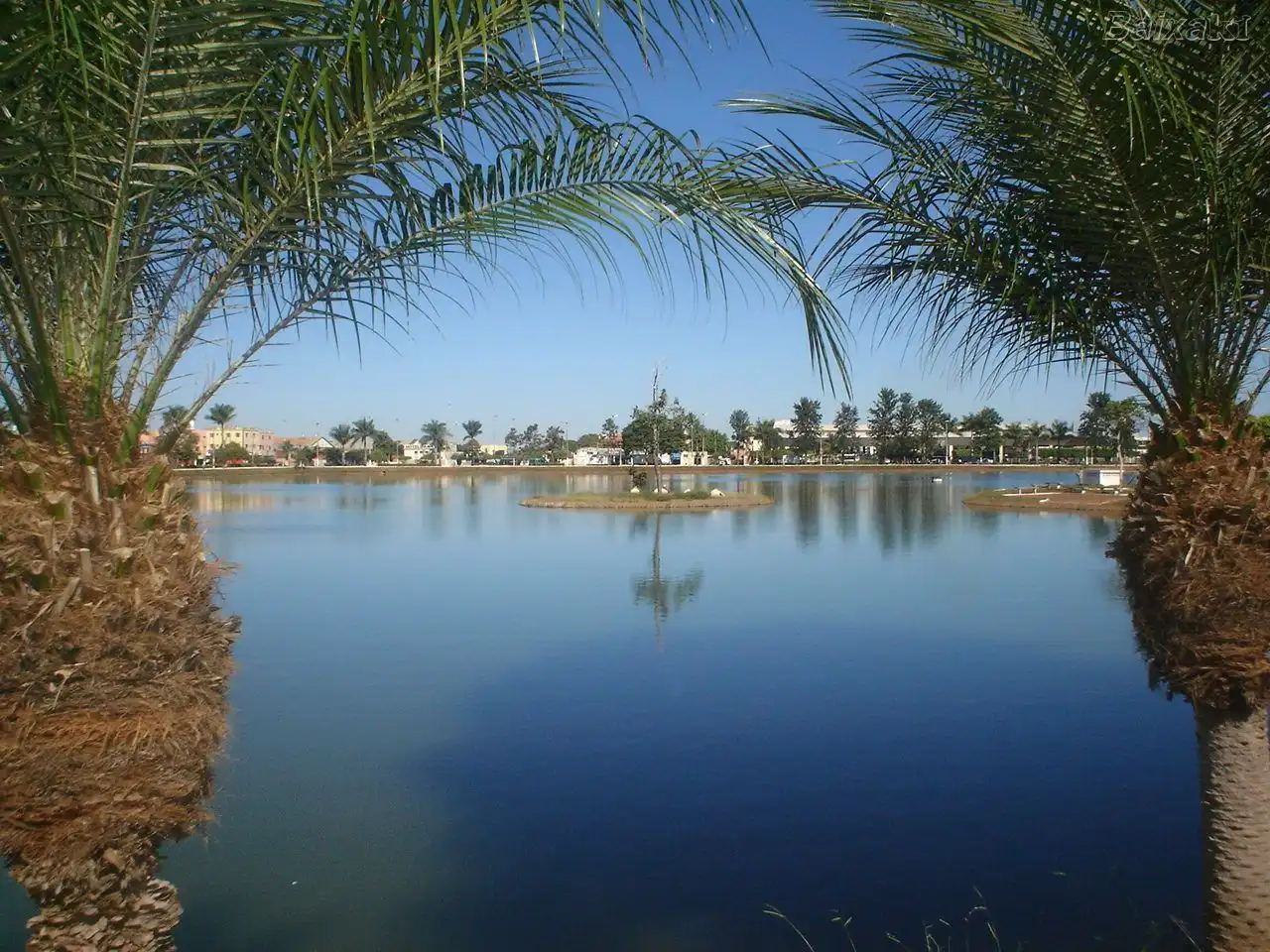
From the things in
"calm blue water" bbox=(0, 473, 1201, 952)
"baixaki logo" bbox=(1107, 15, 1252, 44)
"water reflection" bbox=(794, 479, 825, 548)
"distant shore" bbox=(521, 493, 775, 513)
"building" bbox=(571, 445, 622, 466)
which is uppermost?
"baixaki logo" bbox=(1107, 15, 1252, 44)

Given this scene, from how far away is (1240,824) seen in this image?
4.73m

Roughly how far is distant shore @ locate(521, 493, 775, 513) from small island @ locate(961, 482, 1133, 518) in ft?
30.6

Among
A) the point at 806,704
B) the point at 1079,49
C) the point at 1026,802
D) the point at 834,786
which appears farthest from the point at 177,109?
the point at 806,704

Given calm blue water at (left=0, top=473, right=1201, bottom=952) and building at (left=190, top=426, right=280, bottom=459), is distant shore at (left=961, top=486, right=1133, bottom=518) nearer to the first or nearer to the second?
calm blue water at (left=0, top=473, right=1201, bottom=952)

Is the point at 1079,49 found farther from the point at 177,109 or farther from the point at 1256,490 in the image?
the point at 177,109

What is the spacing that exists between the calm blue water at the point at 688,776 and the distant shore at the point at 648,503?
24838 mm

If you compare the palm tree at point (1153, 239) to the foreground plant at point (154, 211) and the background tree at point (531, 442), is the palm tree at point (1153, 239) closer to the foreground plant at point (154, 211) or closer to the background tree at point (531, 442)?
the foreground plant at point (154, 211)

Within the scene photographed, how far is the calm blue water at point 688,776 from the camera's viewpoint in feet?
20.1

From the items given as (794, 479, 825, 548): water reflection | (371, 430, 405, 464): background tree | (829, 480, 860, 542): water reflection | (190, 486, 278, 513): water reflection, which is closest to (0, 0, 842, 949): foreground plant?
(794, 479, 825, 548): water reflection

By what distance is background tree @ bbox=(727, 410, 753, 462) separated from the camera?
130m

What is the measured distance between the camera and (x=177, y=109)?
131 inches

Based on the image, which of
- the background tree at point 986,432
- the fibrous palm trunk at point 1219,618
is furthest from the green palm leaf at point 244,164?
the background tree at point 986,432

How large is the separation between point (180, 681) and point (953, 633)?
11611 millimetres

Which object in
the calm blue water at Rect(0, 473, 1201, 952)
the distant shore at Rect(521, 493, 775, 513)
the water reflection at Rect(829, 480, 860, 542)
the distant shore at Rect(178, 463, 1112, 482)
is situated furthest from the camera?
the distant shore at Rect(178, 463, 1112, 482)
